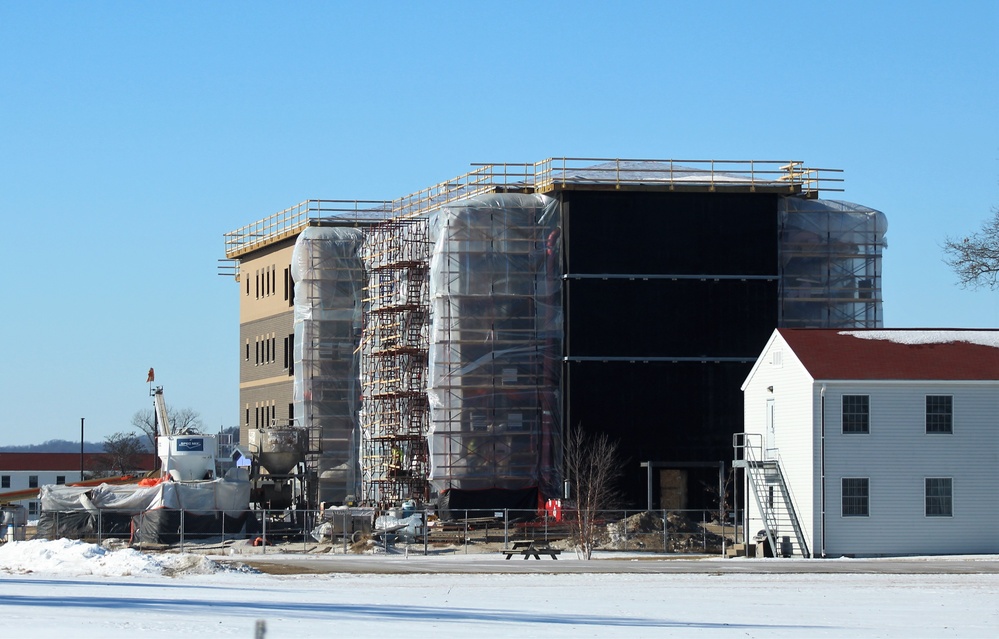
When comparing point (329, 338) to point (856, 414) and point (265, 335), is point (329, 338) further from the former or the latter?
point (856, 414)

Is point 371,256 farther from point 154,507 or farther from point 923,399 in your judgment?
point 923,399

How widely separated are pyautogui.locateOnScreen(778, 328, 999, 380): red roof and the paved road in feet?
20.2

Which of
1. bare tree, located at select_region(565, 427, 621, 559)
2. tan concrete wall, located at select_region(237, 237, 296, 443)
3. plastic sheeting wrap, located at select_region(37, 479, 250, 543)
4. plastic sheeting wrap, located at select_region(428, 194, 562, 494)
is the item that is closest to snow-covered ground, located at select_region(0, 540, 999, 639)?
plastic sheeting wrap, located at select_region(37, 479, 250, 543)

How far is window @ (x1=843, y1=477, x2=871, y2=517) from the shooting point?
54.5 metres

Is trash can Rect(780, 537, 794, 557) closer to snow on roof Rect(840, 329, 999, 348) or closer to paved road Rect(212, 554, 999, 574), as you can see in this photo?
paved road Rect(212, 554, 999, 574)

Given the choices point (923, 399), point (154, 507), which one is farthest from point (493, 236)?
point (923, 399)

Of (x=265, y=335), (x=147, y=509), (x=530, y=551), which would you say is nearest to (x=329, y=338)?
(x=265, y=335)

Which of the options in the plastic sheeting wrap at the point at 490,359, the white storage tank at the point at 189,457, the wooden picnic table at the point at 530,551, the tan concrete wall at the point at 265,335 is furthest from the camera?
the tan concrete wall at the point at 265,335

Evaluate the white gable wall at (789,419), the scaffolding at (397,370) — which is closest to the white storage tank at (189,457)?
the scaffolding at (397,370)

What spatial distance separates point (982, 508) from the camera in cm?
5475

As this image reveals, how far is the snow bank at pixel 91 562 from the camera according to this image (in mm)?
44312

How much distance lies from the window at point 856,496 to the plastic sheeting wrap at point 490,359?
2060cm

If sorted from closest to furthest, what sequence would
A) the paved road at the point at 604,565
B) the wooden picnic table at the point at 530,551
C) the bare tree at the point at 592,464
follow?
1. the paved road at the point at 604,565
2. the wooden picnic table at the point at 530,551
3. the bare tree at the point at 592,464

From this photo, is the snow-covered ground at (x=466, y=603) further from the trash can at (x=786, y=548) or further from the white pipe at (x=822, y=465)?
the trash can at (x=786, y=548)
